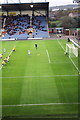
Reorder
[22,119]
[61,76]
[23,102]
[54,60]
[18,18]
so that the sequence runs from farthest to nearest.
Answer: [18,18] → [54,60] → [61,76] → [23,102] → [22,119]

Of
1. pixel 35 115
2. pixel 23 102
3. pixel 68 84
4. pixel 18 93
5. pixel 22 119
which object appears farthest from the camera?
pixel 68 84

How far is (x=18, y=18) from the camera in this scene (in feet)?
167

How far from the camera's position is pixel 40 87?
42.0 feet

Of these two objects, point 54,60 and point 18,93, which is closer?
point 18,93

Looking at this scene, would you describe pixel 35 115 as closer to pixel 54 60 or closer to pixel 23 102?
pixel 23 102

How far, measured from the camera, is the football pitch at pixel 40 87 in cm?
978

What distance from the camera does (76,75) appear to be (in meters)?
14.9

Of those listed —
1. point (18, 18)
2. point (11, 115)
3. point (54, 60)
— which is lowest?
point (11, 115)

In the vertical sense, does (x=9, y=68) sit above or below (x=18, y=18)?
below

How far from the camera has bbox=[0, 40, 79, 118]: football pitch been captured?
978cm

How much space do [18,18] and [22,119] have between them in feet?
148

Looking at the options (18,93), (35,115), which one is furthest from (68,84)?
(35,115)

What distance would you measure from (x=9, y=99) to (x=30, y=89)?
6.14 feet

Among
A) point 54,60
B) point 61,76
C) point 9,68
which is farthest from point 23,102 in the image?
point 54,60
